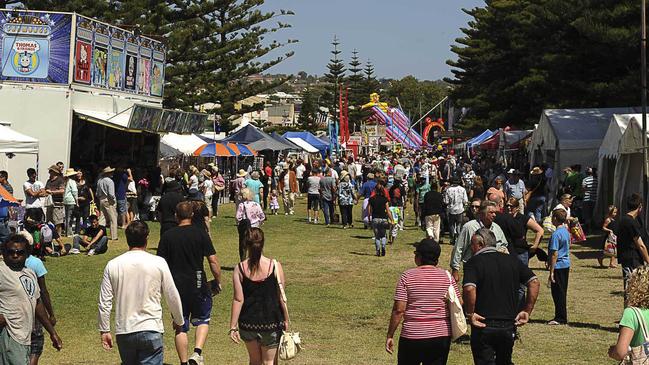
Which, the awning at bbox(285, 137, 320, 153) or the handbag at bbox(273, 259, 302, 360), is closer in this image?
the handbag at bbox(273, 259, 302, 360)

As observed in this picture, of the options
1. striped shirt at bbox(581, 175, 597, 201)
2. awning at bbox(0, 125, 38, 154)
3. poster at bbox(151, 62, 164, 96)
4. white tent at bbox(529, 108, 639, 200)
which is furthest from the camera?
poster at bbox(151, 62, 164, 96)

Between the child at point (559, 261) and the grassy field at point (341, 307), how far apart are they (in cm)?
25

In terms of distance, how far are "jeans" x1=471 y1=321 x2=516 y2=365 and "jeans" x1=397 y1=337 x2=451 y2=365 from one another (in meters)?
0.50

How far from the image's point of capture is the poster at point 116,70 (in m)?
26.8

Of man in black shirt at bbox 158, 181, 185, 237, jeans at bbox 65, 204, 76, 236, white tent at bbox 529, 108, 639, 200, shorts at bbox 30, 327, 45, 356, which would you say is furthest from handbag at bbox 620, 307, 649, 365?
white tent at bbox 529, 108, 639, 200

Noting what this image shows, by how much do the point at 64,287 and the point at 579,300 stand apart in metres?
7.44

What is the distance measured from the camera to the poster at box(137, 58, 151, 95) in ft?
96.9

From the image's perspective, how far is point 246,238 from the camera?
24.8ft

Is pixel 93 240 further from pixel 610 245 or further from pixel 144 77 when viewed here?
pixel 144 77

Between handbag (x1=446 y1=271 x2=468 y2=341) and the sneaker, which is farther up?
handbag (x1=446 y1=271 x2=468 y2=341)

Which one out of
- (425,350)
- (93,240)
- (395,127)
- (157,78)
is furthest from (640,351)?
(395,127)

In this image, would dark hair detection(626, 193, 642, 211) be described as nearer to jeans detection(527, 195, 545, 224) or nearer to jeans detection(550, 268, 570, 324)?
jeans detection(550, 268, 570, 324)

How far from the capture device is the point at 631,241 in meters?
11.6

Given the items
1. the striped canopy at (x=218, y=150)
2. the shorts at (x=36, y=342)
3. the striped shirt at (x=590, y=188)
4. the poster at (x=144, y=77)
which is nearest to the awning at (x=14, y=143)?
the poster at (x=144, y=77)
